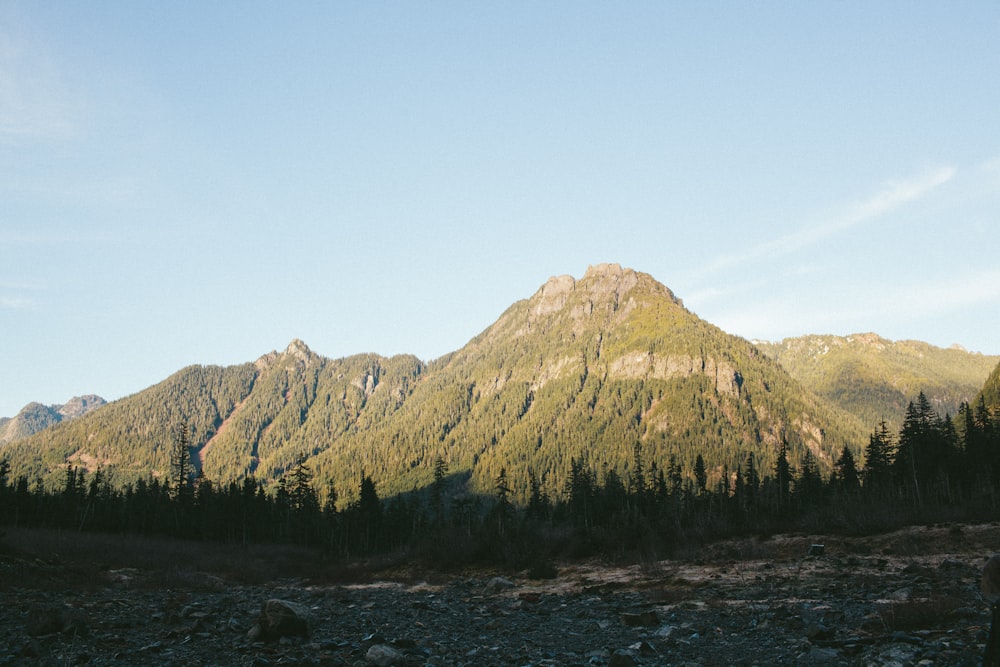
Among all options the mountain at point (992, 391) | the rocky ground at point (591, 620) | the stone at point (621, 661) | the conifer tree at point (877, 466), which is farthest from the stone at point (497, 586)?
the mountain at point (992, 391)

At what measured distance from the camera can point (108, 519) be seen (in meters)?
96.6

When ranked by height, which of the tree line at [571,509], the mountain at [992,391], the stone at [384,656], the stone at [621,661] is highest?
the mountain at [992,391]

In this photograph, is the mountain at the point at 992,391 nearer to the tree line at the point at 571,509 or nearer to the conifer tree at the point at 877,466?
the tree line at the point at 571,509

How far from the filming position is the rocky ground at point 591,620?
1437 centimetres

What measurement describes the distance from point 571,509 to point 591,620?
327ft

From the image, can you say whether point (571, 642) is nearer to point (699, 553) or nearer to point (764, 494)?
point (699, 553)

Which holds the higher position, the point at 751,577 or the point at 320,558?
the point at 751,577

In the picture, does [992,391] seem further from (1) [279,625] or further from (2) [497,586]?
(1) [279,625]

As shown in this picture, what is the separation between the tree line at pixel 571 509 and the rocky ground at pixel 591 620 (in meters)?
15.5

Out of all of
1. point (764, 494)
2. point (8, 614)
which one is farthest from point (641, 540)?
point (764, 494)

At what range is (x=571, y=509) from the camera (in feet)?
386

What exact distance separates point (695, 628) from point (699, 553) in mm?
27609

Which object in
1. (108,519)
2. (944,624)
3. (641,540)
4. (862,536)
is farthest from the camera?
(108,519)

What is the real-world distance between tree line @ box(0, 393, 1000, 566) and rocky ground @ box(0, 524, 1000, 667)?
15.5m
